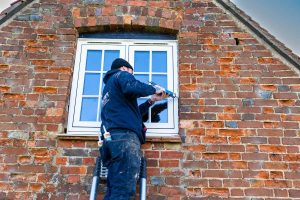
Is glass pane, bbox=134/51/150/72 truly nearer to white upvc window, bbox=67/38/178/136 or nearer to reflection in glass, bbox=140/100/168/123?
white upvc window, bbox=67/38/178/136

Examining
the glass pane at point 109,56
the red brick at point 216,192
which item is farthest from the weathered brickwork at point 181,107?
the glass pane at point 109,56

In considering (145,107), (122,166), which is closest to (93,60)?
(145,107)

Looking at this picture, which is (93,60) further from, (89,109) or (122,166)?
(122,166)

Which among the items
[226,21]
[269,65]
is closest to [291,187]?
[269,65]

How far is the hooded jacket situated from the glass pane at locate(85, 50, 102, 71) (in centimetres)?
97

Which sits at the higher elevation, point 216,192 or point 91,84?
point 91,84

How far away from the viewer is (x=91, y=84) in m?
5.10

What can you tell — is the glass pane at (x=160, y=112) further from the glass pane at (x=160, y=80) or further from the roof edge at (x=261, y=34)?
the roof edge at (x=261, y=34)

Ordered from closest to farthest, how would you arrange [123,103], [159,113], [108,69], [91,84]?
[123,103]
[159,113]
[91,84]
[108,69]

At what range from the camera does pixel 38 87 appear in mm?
4867

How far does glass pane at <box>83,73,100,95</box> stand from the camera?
5.04 m

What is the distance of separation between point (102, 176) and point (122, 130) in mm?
625

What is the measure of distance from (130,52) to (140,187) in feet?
6.89

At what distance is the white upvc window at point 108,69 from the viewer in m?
4.79
